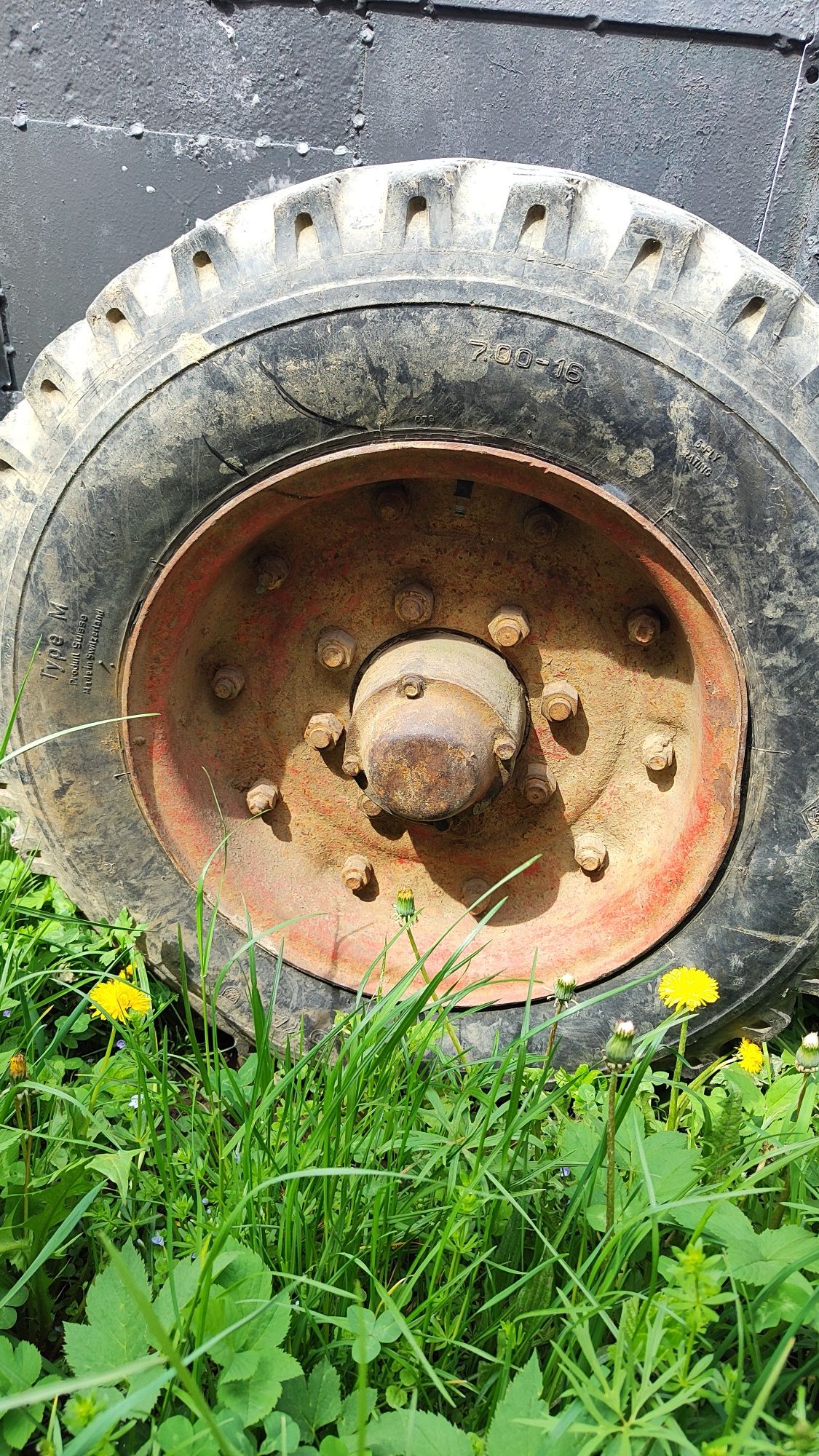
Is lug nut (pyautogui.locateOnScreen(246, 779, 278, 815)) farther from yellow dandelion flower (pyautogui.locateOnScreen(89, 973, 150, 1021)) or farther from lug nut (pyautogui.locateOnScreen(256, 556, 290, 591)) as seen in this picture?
yellow dandelion flower (pyautogui.locateOnScreen(89, 973, 150, 1021))

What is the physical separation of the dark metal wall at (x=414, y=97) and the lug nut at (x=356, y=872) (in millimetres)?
1189

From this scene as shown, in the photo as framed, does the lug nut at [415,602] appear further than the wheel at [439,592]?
Yes

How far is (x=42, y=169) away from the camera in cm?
184

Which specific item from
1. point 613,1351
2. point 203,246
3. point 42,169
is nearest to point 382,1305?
point 613,1351

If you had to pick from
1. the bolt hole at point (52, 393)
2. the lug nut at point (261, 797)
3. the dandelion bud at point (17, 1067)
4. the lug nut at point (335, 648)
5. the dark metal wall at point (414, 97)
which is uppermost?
the dark metal wall at point (414, 97)

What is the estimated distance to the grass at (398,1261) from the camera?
1034 mm

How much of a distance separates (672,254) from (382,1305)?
1443mm

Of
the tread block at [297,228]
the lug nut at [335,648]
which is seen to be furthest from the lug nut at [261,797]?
the tread block at [297,228]

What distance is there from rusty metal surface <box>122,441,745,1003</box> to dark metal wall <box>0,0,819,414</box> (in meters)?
0.58

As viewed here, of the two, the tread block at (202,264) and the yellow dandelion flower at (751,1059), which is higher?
the tread block at (202,264)

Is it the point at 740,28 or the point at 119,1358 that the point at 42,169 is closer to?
the point at 740,28

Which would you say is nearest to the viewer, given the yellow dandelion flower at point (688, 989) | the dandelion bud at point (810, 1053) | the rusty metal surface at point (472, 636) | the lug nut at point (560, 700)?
the dandelion bud at point (810, 1053)

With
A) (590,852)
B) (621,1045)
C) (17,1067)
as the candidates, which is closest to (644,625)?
(590,852)

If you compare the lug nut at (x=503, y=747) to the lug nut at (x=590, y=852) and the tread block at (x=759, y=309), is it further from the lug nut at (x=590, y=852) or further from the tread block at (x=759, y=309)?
the tread block at (x=759, y=309)
